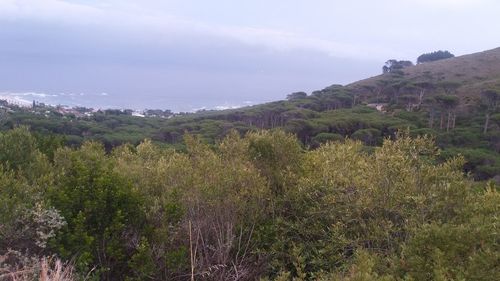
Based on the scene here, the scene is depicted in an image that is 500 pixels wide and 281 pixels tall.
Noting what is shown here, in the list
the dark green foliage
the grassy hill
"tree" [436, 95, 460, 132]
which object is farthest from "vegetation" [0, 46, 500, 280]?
"tree" [436, 95, 460, 132]

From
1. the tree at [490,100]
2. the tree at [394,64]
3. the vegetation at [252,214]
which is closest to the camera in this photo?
the vegetation at [252,214]

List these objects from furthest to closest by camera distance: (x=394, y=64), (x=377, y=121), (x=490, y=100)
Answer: (x=394, y=64), (x=490, y=100), (x=377, y=121)

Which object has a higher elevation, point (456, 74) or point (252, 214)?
point (456, 74)

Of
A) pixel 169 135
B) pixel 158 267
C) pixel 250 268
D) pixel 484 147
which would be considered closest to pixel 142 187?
pixel 158 267

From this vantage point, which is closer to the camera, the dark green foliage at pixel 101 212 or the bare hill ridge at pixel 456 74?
the dark green foliage at pixel 101 212

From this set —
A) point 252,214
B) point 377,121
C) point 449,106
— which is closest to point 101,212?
point 252,214

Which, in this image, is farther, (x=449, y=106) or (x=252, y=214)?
(x=449, y=106)

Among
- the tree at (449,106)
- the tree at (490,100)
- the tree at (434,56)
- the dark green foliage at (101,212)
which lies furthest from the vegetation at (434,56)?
the dark green foliage at (101,212)

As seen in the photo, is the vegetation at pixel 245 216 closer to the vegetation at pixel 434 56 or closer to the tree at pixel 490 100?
the tree at pixel 490 100

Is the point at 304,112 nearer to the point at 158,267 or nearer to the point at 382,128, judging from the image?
the point at 382,128

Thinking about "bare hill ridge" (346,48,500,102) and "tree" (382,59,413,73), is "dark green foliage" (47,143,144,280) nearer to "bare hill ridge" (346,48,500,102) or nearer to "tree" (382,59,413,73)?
"bare hill ridge" (346,48,500,102)

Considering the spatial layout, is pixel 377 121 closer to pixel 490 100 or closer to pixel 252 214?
pixel 490 100

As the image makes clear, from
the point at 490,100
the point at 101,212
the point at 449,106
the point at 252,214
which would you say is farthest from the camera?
the point at 490,100

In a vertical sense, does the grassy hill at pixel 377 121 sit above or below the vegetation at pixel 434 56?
below
